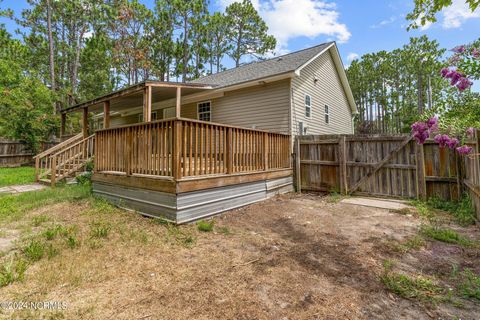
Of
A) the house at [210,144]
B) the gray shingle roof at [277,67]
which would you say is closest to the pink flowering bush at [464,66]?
the house at [210,144]

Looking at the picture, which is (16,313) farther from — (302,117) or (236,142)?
(302,117)

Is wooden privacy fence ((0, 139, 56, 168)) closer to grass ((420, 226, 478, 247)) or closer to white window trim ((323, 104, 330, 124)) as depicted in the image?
white window trim ((323, 104, 330, 124))

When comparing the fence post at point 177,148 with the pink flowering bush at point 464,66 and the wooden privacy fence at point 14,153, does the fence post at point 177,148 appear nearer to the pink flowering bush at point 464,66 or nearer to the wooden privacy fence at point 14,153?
the pink flowering bush at point 464,66

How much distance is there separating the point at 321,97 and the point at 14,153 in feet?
60.9

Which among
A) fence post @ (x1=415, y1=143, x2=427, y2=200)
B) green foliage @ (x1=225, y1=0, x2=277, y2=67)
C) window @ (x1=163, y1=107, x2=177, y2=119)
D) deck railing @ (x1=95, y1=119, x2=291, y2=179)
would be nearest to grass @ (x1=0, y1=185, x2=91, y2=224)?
deck railing @ (x1=95, y1=119, x2=291, y2=179)

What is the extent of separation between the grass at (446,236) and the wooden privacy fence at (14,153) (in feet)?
64.2

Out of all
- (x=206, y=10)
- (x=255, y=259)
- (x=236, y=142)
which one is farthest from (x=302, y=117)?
(x=206, y=10)

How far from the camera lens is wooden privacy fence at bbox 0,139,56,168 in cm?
1429

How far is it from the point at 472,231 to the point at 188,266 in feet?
15.6

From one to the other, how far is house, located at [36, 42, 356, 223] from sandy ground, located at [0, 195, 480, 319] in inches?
30.3

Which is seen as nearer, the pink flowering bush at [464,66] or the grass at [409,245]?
the pink flowering bush at [464,66]

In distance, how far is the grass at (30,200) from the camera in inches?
196

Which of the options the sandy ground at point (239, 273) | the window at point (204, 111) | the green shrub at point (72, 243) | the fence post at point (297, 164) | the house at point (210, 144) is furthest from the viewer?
the window at point (204, 111)

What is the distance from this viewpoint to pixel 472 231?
402 centimetres
